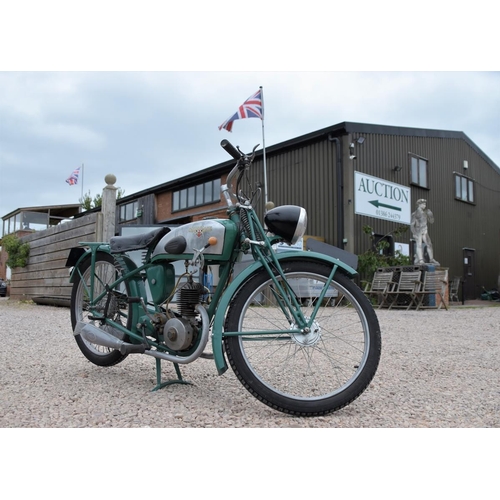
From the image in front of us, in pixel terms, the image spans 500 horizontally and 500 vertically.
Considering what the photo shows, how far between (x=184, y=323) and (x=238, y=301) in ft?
1.38

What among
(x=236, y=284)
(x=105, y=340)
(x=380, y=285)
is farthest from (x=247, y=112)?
(x=236, y=284)

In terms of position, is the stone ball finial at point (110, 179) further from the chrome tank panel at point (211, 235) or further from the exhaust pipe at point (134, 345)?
the chrome tank panel at point (211, 235)

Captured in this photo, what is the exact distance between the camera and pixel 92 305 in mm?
3412

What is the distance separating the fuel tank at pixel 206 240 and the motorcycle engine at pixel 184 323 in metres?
0.19

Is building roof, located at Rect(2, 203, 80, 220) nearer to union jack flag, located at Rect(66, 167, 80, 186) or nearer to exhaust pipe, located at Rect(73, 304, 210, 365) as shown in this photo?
union jack flag, located at Rect(66, 167, 80, 186)

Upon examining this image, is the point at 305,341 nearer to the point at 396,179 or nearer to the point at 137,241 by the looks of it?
the point at 137,241

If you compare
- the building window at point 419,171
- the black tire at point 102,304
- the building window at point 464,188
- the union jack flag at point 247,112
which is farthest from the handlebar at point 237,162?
the building window at point 464,188

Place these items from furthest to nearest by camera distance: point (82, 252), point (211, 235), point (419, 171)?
point (419, 171)
point (82, 252)
point (211, 235)

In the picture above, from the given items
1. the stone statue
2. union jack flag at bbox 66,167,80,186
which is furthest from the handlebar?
union jack flag at bbox 66,167,80,186

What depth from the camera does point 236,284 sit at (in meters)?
2.44

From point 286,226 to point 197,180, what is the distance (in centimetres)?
1803

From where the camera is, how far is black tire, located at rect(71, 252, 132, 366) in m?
3.20

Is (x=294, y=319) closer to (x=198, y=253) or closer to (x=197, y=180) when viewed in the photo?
(x=198, y=253)

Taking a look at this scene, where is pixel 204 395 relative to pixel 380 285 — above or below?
below
